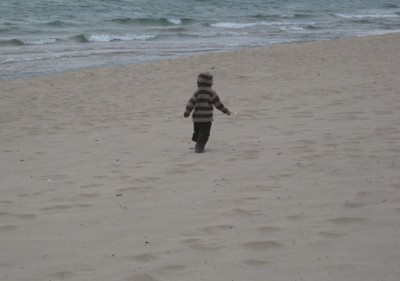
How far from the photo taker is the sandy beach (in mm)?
3967

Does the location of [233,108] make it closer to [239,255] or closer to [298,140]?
[298,140]

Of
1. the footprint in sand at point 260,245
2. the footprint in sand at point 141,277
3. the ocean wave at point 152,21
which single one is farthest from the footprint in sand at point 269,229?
the ocean wave at point 152,21

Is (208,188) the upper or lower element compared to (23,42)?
upper

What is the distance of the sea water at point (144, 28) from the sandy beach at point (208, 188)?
755 cm

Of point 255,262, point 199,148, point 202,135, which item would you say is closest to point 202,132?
point 202,135

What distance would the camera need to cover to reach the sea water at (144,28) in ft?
65.8

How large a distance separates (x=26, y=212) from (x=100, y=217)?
64 cm

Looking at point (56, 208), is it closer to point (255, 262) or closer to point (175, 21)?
point (255, 262)

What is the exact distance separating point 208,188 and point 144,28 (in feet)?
85.9

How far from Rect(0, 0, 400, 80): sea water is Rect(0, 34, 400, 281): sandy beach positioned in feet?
24.8

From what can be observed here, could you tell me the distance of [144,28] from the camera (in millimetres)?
31062

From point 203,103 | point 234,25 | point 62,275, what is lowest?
point 234,25

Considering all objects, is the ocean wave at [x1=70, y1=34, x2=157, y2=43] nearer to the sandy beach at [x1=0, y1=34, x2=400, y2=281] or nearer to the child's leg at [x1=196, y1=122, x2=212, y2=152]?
the sandy beach at [x1=0, y1=34, x2=400, y2=281]

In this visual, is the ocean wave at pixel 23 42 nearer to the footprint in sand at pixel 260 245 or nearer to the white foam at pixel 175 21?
the white foam at pixel 175 21
